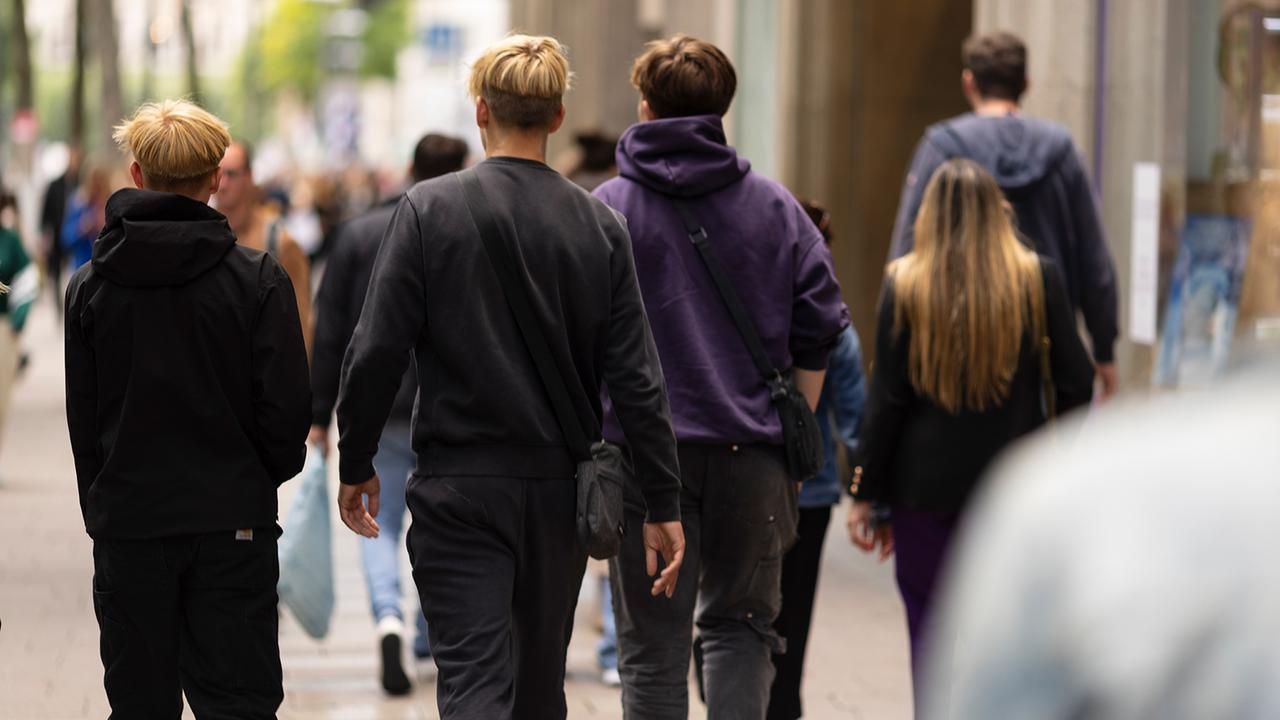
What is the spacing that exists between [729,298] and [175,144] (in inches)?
53.4

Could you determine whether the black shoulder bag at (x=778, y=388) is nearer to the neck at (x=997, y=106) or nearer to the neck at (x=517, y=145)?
the neck at (x=517, y=145)

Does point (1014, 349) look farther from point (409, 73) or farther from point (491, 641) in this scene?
point (409, 73)

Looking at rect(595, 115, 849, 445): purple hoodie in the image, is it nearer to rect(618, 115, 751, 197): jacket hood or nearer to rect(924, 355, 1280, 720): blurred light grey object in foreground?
rect(618, 115, 751, 197): jacket hood

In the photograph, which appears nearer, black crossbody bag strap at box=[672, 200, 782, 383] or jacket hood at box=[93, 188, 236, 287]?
jacket hood at box=[93, 188, 236, 287]

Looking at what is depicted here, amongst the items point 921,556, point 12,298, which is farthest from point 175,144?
point 12,298

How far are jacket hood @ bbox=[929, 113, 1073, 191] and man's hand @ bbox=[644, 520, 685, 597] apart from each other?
2847 millimetres

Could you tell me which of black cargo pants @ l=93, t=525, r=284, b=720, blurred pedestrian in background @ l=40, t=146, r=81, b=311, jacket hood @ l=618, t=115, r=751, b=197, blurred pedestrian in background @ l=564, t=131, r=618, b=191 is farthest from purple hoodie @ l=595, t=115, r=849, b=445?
blurred pedestrian in background @ l=40, t=146, r=81, b=311

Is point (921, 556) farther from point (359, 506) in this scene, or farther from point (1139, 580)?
point (1139, 580)

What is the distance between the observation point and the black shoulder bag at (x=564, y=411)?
4.34 m

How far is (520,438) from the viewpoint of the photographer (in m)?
4.34

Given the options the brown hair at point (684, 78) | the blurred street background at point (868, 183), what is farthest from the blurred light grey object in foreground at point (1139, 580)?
the brown hair at point (684, 78)

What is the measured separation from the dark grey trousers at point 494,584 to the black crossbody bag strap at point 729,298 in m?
0.74

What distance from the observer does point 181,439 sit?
4.48m

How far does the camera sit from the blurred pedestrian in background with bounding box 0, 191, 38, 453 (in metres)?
11.4
